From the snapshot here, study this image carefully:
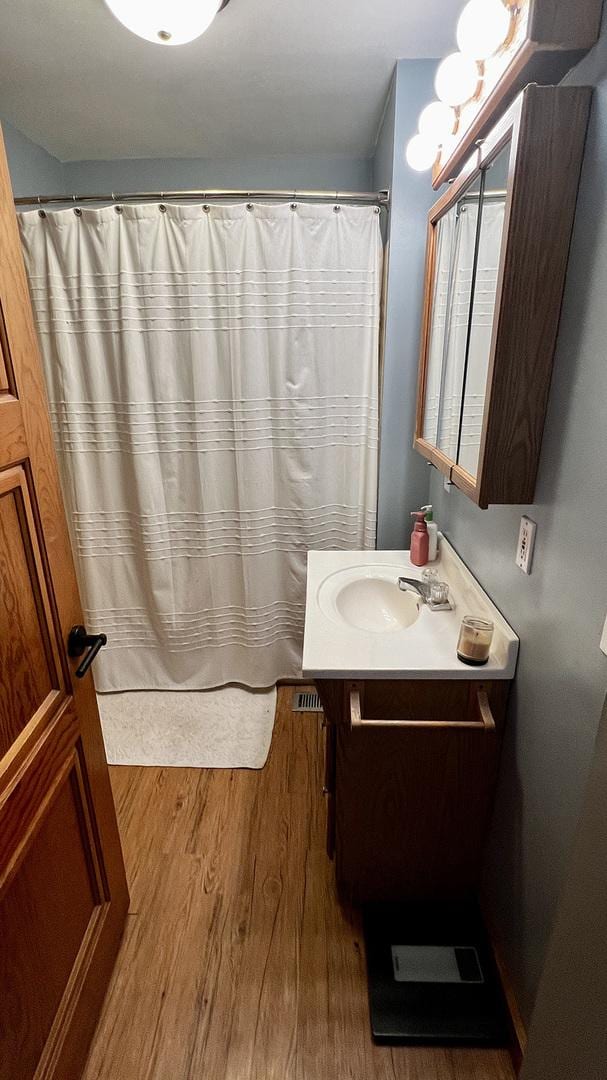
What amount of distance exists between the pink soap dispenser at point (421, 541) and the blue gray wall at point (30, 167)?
1973mm

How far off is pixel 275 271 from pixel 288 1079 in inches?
90.5

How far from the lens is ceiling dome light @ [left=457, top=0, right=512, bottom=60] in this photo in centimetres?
89

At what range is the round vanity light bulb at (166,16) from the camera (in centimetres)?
115

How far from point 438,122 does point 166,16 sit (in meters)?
0.70

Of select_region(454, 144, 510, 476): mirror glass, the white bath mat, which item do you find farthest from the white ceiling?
the white bath mat

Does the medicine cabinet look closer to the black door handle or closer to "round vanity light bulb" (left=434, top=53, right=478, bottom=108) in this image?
"round vanity light bulb" (left=434, top=53, right=478, bottom=108)

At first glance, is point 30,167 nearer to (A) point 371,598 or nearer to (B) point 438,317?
(B) point 438,317

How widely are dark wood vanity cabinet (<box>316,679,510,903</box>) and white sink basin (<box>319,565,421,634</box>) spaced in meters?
0.35

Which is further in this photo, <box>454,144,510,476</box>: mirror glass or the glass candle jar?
the glass candle jar

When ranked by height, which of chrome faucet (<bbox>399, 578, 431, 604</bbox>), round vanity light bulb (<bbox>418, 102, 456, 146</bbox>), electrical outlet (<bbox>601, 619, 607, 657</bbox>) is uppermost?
round vanity light bulb (<bbox>418, 102, 456, 146</bbox>)

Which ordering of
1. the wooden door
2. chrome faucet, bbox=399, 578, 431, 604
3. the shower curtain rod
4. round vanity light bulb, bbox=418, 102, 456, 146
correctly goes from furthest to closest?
the shower curtain rod → chrome faucet, bbox=399, 578, 431, 604 → round vanity light bulb, bbox=418, 102, 456, 146 → the wooden door

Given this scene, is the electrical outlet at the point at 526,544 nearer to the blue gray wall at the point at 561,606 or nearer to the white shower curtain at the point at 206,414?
the blue gray wall at the point at 561,606

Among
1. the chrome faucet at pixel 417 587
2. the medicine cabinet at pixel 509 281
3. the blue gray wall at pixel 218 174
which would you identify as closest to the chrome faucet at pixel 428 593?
the chrome faucet at pixel 417 587

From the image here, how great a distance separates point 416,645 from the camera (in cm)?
125
